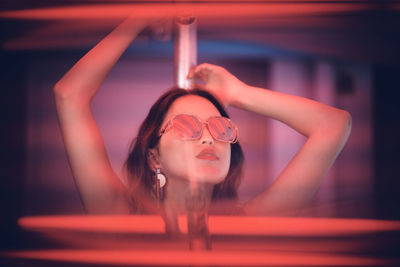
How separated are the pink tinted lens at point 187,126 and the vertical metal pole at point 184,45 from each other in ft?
0.37

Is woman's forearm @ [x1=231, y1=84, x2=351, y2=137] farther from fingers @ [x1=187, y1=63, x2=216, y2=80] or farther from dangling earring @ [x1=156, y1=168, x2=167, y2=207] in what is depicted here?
dangling earring @ [x1=156, y1=168, x2=167, y2=207]

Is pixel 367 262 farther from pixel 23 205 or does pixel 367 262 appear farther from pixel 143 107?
pixel 143 107

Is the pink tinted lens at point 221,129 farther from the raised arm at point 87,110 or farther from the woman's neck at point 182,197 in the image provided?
the raised arm at point 87,110

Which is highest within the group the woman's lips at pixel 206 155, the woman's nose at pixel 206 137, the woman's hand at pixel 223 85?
the woman's hand at pixel 223 85

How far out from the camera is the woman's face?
682 millimetres

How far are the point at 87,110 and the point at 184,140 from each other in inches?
9.8

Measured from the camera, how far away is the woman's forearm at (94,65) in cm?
68

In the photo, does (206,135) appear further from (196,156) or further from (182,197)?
(182,197)

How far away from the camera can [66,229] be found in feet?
1.98

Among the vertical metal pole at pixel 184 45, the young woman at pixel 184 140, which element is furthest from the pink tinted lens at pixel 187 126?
the vertical metal pole at pixel 184 45

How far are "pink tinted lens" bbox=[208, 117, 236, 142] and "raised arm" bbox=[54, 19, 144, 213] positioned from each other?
0.27 metres

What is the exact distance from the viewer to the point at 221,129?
707mm

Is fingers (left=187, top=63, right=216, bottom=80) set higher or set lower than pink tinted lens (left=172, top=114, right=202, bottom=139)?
higher

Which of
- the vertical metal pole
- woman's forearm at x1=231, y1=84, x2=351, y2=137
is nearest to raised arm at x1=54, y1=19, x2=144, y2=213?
the vertical metal pole
